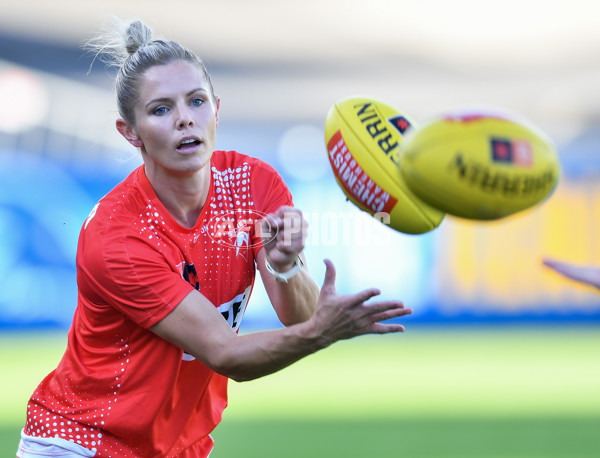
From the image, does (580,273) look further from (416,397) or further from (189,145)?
(416,397)

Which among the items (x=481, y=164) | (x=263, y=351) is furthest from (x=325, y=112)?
(x=481, y=164)

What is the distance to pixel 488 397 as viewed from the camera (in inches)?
290

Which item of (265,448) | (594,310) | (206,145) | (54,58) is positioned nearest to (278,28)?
(54,58)

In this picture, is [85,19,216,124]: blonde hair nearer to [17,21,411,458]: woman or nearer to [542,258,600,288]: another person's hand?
[17,21,411,458]: woman

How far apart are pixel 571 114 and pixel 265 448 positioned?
14.8 metres

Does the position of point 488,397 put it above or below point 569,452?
above

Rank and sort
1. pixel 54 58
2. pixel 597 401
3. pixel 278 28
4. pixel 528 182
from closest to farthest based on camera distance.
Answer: pixel 528 182
pixel 597 401
pixel 54 58
pixel 278 28

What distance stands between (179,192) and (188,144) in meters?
0.20

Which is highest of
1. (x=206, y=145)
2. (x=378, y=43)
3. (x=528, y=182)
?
(x=378, y=43)

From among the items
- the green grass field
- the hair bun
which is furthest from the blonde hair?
the green grass field

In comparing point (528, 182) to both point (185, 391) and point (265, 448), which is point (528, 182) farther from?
point (265, 448)

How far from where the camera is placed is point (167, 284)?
3094 mm

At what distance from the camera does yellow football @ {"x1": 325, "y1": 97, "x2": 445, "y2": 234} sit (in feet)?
10.3

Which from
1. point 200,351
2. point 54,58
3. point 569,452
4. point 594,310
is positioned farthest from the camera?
point 54,58
